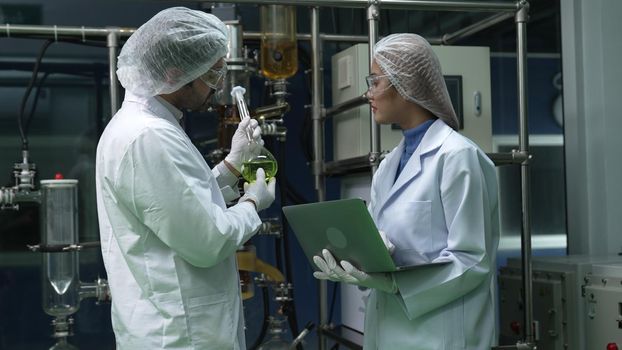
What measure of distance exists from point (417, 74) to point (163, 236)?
0.67 meters

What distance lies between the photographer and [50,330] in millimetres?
2744

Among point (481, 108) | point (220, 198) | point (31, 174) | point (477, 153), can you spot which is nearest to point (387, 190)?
point (477, 153)

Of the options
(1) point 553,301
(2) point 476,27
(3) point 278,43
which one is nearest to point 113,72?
(3) point 278,43

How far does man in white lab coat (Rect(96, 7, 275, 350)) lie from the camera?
1.51 metres

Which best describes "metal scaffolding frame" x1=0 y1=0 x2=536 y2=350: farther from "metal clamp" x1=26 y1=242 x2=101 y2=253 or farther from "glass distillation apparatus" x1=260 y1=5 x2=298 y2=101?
"metal clamp" x1=26 y1=242 x2=101 y2=253

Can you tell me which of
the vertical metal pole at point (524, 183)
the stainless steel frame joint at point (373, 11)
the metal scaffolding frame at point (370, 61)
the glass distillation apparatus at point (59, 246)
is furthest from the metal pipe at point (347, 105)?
the glass distillation apparatus at point (59, 246)

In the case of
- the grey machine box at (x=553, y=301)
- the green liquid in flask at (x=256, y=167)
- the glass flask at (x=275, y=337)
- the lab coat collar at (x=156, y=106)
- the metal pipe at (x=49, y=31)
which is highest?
the metal pipe at (x=49, y=31)

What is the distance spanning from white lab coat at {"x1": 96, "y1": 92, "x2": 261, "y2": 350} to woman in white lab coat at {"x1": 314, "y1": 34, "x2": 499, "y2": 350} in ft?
0.91

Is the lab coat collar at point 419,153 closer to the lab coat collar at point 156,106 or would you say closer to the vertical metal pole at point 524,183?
the lab coat collar at point 156,106

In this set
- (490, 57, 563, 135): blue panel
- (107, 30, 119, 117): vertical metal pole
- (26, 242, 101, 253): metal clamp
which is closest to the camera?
(107, 30, 119, 117): vertical metal pole

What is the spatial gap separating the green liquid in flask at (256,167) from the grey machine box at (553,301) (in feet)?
3.51

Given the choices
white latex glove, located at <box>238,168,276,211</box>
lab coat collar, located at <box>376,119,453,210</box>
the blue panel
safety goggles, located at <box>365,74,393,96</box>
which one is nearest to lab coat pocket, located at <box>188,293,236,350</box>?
white latex glove, located at <box>238,168,276,211</box>

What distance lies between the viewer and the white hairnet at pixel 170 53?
5.32 ft

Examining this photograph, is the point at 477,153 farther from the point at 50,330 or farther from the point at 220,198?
the point at 50,330
